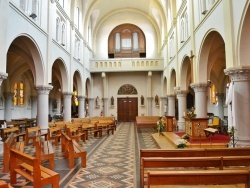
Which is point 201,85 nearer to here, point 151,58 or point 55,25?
point 55,25

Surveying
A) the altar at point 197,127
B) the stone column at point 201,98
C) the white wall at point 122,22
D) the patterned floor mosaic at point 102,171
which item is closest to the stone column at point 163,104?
the white wall at point 122,22

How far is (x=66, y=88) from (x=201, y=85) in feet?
31.9

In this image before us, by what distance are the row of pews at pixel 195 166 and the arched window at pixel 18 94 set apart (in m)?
19.9

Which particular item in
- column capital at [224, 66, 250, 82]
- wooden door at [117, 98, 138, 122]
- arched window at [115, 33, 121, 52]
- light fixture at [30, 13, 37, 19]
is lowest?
wooden door at [117, 98, 138, 122]

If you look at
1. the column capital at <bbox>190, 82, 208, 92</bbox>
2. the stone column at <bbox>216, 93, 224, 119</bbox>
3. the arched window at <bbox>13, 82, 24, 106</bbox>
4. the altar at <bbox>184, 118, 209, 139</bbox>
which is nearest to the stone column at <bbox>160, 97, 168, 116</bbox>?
the stone column at <bbox>216, 93, 224, 119</bbox>


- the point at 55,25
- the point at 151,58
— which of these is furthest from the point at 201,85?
the point at 151,58

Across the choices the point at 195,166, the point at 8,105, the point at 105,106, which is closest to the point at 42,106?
the point at 8,105

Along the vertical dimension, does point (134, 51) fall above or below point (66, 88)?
above

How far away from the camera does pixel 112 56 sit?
28.2m

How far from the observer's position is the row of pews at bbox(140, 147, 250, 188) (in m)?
3.08

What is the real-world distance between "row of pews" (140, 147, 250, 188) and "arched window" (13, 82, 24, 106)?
19.9 meters

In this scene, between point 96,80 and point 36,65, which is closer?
point 36,65

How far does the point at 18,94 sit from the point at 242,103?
20.3 metres

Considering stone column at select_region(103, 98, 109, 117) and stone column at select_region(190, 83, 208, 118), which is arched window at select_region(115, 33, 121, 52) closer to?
stone column at select_region(103, 98, 109, 117)
